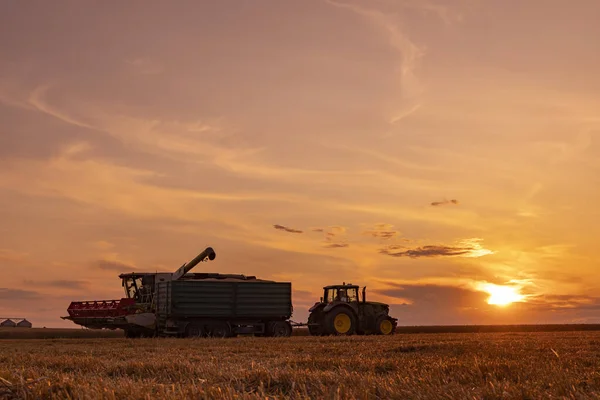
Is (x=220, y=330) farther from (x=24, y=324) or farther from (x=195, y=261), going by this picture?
(x=24, y=324)

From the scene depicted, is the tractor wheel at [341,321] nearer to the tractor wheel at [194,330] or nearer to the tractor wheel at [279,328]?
the tractor wheel at [279,328]

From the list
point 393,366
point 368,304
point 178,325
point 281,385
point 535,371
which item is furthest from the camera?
point 368,304

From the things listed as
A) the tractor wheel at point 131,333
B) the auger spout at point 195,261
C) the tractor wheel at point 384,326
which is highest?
the auger spout at point 195,261

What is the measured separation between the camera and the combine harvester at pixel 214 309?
35.7 meters

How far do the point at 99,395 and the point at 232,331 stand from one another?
31.8 m

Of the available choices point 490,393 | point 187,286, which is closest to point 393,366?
point 490,393

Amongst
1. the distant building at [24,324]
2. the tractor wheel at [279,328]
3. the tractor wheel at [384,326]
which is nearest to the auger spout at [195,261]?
the tractor wheel at [279,328]

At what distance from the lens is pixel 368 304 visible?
39156mm

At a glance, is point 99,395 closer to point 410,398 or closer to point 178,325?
point 410,398

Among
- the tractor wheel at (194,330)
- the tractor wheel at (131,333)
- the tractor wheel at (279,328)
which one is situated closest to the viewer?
the tractor wheel at (194,330)

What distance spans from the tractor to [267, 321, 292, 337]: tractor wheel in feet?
4.69

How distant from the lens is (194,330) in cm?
3572

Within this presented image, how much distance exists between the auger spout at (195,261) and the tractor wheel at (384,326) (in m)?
10.4

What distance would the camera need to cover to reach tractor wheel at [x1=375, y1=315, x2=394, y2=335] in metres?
38.5
